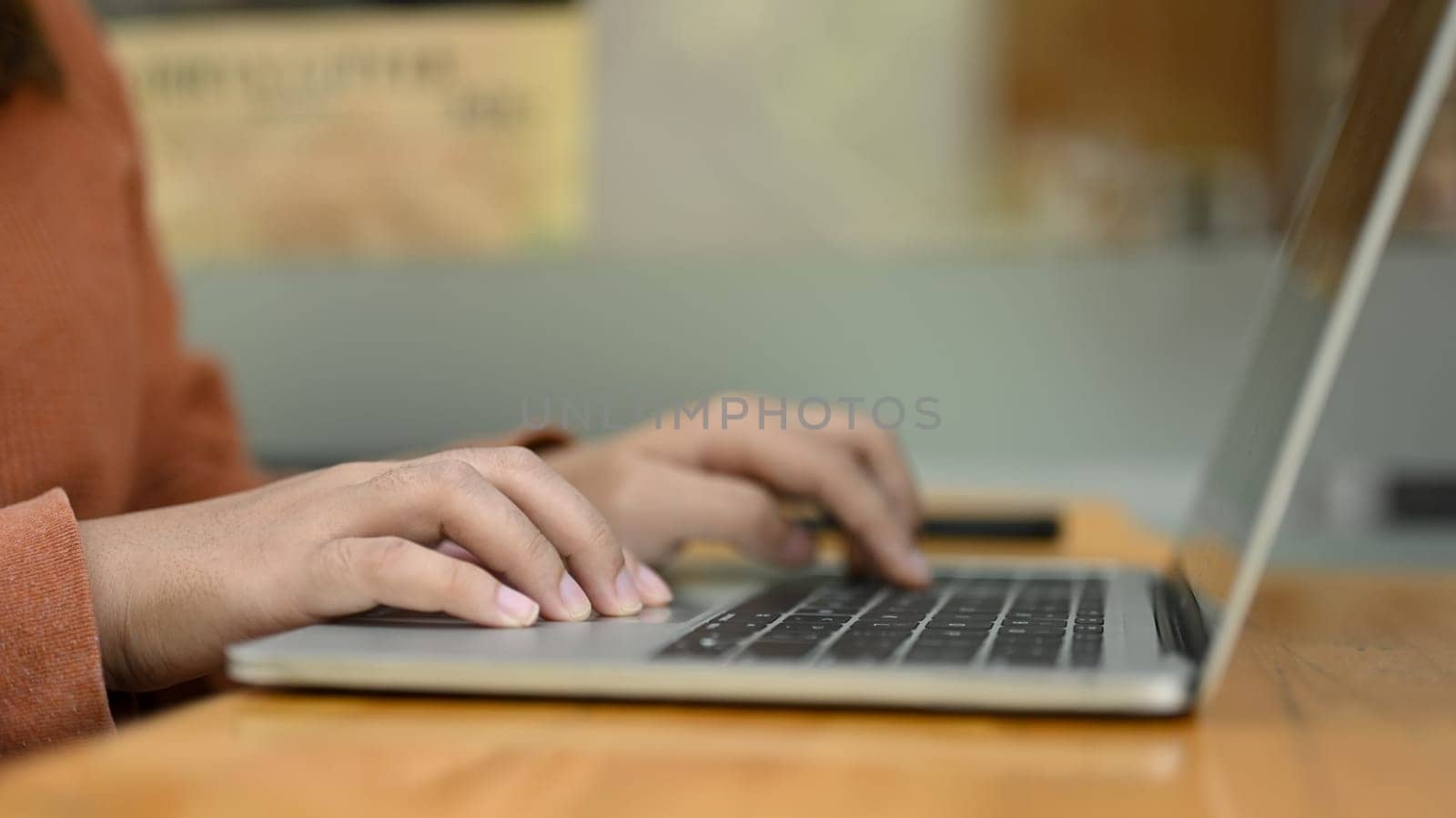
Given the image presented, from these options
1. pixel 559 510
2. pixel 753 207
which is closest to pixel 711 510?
pixel 559 510

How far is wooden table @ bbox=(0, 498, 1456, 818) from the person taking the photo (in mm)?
308

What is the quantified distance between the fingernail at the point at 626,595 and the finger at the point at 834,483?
23 cm

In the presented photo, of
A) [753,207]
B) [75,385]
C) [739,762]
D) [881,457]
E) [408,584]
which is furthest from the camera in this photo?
[753,207]

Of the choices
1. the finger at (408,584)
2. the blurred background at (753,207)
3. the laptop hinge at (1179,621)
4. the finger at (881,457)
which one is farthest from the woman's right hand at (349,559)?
the blurred background at (753,207)

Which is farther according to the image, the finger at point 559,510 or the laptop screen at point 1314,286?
the finger at point 559,510

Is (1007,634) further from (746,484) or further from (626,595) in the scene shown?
(746,484)

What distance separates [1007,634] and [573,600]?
16 centimetres

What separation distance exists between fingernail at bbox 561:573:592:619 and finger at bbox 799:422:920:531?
350 millimetres

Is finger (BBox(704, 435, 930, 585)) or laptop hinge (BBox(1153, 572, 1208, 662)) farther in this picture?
finger (BBox(704, 435, 930, 585))

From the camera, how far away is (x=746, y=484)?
30.1 inches

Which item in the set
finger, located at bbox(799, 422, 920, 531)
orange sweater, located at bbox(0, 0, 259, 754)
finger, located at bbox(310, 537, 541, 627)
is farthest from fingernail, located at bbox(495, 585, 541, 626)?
finger, located at bbox(799, 422, 920, 531)

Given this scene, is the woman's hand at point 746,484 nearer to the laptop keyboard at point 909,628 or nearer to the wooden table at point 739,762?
the laptop keyboard at point 909,628

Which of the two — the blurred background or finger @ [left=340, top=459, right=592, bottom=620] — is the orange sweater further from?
the blurred background

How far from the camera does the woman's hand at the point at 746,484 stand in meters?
0.74
